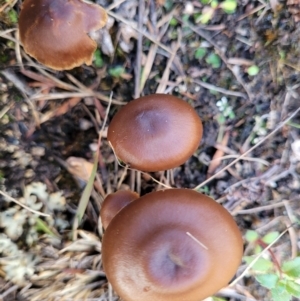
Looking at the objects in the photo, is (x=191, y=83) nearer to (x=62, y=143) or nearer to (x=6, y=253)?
(x=62, y=143)

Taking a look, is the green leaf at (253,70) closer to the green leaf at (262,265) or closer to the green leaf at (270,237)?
the green leaf at (270,237)

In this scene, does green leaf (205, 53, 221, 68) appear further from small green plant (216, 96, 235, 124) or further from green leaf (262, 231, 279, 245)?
green leaf (262, 231, 279, 245)

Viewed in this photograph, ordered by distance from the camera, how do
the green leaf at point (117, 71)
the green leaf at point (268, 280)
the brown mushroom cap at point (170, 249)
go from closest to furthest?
the brown mushroom cap at point (170, 249), the green leaf at point (268, 280), the green leaf at point (117, 71)

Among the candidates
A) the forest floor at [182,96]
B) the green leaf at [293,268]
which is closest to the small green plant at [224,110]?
the forest floor at [182,96]

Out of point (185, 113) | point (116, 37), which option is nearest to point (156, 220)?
point (185, 113)

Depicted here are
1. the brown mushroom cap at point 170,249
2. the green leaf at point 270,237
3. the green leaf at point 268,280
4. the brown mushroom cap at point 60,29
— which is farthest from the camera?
the green leaf at point 270,237

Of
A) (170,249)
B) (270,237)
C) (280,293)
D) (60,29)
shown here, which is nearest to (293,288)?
(280,293)
